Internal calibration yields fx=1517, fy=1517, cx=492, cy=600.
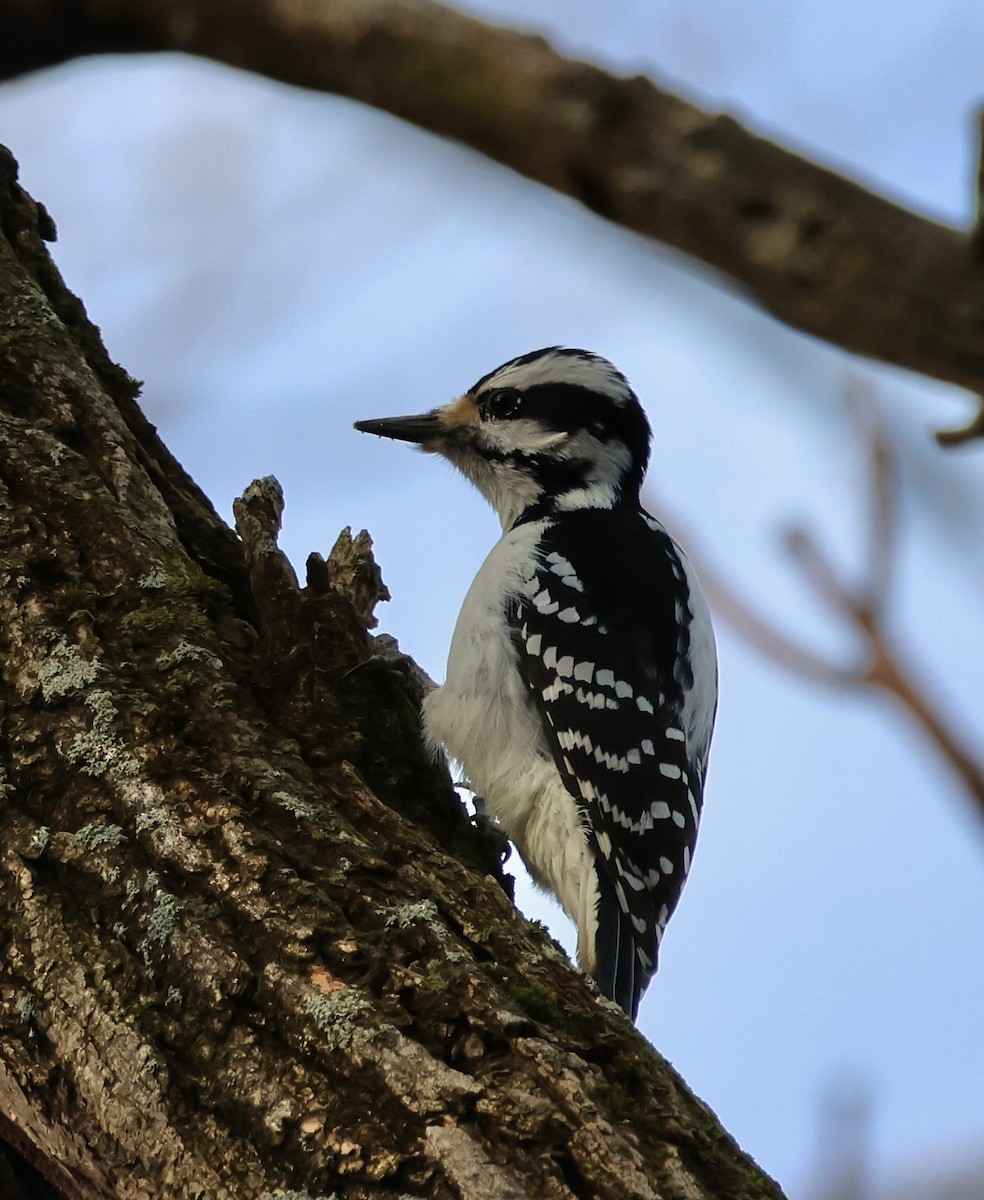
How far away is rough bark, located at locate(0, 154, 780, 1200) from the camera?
1.96 metres

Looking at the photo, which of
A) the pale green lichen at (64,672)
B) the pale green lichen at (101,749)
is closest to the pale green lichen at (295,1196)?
the pale green lichen at (101,749)

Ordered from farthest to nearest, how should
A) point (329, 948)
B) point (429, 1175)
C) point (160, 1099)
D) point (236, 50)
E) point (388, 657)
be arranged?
point (388, 657) → point (329, 948) → point (160, 1099) → point (429, 1175) → point (236, 50)

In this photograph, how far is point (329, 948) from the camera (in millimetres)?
2191

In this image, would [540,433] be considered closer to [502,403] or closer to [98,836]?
[502,403]

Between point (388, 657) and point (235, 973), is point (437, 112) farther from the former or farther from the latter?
point (388, 657)

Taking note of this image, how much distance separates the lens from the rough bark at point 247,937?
196 cm

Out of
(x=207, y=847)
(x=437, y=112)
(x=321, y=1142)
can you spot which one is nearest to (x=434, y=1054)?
(x=321, y=1142)

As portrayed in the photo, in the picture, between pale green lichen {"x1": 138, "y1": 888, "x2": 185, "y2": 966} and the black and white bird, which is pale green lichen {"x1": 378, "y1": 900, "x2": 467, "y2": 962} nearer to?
pale green lichen {"x1": 138, "y1": 888, "x2": 185, "y2": 966}

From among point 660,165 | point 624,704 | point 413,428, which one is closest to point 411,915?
point 660,165

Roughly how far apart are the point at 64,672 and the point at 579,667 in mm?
1765

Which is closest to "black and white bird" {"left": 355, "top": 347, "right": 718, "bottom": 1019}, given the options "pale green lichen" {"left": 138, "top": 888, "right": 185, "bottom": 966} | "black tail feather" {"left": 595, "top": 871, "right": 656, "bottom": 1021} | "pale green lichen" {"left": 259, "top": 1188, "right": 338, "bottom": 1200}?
"black tail feather" {"left": 595, "top": 871, "right": 656, "bottom": 1021}

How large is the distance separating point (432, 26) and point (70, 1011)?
4.94 ft

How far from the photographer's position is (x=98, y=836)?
237 centimetres

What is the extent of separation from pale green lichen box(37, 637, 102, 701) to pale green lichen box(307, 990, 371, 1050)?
816 mm
